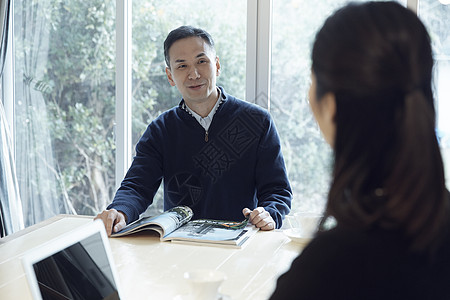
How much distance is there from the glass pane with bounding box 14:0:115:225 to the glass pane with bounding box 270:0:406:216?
1.01 m

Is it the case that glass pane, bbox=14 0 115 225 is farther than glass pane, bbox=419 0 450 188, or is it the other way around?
glass pane, bbox=14 0 115 225

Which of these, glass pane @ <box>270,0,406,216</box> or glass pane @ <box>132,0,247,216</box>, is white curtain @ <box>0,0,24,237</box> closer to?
glass pane @ <box>132,0,247,216</box>

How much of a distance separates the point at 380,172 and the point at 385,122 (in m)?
0.07

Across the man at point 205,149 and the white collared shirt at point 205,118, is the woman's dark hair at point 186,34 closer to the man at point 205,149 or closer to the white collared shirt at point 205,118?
the man at point 205,149

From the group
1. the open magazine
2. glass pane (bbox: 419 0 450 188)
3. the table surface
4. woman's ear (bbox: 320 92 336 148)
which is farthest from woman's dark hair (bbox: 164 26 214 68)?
woman's ear (bbox: 320 92 336 148)

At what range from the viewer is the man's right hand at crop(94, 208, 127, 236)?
175 cm

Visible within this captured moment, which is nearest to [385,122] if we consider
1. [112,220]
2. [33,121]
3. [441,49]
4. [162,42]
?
[112,220]

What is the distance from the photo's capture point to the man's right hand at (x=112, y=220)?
1.75 m

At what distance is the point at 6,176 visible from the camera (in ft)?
10.1

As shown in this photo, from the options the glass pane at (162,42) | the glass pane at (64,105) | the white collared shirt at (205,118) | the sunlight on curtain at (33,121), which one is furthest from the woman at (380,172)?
the sunlight on curtain at (33,121)

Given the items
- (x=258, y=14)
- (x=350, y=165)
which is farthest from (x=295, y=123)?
(x=350, y=165)

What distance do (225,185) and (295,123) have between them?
79 centimetres

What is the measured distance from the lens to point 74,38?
10.5 feet

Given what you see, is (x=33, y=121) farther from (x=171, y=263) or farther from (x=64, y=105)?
(x=171, y=263)
